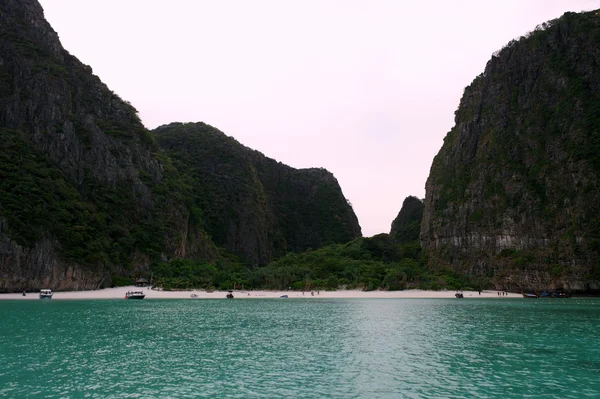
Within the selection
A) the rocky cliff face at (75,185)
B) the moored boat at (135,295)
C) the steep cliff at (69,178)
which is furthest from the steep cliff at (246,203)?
the moored boat at (135,295)

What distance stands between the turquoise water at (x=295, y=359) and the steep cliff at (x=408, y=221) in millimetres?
119122

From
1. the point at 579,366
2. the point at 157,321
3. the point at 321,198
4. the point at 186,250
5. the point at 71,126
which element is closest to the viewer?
the point at 579,366

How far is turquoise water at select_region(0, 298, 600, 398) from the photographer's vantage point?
1842 centimetres

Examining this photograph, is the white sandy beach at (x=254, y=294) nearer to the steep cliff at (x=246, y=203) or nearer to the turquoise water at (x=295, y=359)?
the turquoise water at (x=295, y=359)

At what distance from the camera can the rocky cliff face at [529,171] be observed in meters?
93.8

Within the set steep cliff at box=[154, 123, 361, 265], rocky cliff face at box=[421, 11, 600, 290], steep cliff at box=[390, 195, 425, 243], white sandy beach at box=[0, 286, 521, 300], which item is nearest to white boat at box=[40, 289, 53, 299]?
white sandy beach at box=[0, 286, 521, 300]

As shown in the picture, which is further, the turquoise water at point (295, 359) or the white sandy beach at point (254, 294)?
the white sandy beach at point (254, 294)

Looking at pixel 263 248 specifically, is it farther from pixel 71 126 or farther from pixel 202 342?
pixel 202 342

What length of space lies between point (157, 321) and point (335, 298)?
4530 cm

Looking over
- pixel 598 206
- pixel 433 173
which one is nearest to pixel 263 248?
pixel 433 173

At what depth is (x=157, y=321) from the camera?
41.8 meters

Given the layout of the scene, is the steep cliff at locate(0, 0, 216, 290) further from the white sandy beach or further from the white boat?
the white boat

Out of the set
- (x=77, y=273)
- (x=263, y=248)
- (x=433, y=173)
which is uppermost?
(x=433, y=173)

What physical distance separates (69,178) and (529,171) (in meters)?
97.0
